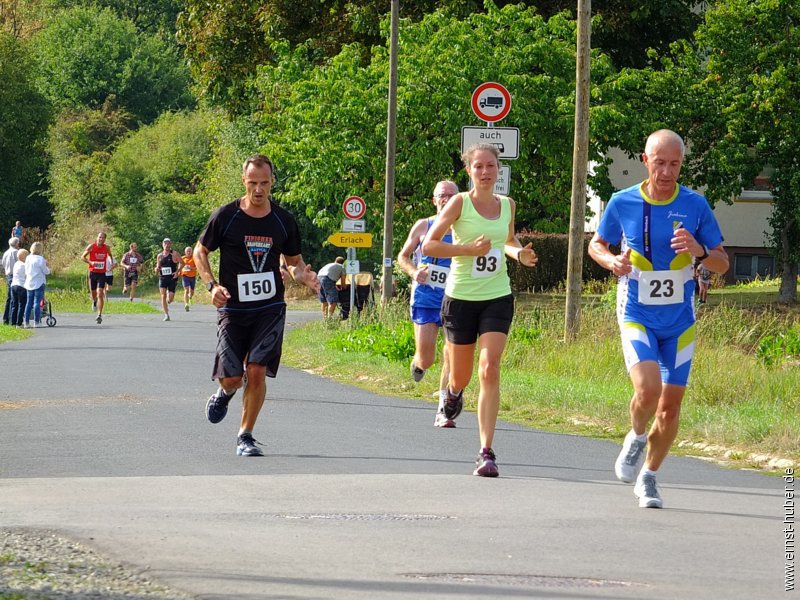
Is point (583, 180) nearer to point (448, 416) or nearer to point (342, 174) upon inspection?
point (448, 416)

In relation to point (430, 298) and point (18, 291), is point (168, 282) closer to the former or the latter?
point (18, 291)

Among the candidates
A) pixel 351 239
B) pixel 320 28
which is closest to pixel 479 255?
pixel 351 239

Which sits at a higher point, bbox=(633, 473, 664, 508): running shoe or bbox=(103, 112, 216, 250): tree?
bbox=(103, 112, 216, 250): tree

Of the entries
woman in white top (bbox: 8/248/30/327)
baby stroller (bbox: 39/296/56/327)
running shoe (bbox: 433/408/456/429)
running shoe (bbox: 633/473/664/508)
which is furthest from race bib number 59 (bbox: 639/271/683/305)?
baby stroller (bbox: 39/296/56/327)

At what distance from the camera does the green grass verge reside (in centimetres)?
1233

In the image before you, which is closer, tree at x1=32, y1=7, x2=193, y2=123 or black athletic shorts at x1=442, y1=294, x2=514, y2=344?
black athletic shorts at x1=442, y1=294, x2=514, y2=344

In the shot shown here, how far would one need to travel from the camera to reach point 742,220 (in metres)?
50.7

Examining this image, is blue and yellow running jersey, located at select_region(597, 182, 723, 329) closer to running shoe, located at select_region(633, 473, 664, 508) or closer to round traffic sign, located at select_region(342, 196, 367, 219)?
running shoe, located at select_region(633, 473, 664, 508)

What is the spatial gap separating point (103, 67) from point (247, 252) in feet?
261

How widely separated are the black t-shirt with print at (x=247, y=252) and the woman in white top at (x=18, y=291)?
71.9 feet

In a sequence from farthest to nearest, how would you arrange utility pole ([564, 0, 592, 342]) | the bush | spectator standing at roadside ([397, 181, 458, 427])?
the bush, utility pole ([564, 0, 592, 342]), spectator standing at roadside ([397, 181, 458, 427])

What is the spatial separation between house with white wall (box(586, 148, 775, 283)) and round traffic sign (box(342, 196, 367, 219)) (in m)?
18.7

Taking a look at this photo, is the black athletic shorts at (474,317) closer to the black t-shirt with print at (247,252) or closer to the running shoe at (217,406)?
the black t-shirt with print at (247,252)

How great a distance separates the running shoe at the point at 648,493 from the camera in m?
8.15
